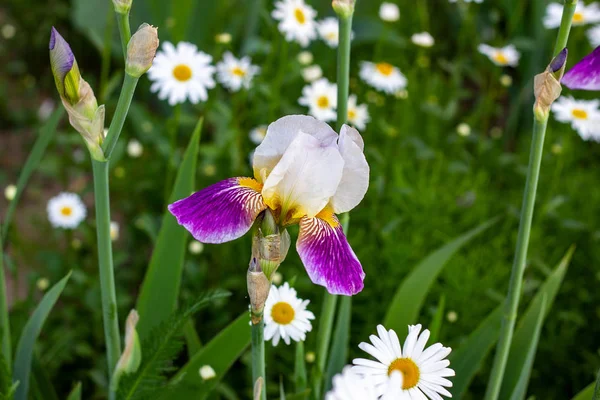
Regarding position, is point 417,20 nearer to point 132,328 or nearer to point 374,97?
point 374,97

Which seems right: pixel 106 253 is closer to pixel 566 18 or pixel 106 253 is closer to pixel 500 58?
pixel 566 18

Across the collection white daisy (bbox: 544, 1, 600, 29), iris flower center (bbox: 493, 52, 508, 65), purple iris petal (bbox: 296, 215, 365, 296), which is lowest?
purple iris petal (bbox: 296, 215, 365, 296)

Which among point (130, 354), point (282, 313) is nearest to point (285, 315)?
point (282, 313)

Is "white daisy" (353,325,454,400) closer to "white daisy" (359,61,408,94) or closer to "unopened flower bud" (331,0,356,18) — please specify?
"unopened flower bud" (331,0,356,18)

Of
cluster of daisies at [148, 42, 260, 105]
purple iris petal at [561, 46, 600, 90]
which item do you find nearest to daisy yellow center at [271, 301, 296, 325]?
purple iris petal at [561, 46, 600, 90]

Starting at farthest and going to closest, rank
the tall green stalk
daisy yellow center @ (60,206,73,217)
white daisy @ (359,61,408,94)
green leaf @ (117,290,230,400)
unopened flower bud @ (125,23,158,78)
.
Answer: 1. white daisy @ (359,61,408,94)
2. daisy yellow center @ (60,206,73,217)
3. green leaf @ (117,290,230,400)
4. the tall green stalk
5. unopened flower bud @ (125,23,158,78)

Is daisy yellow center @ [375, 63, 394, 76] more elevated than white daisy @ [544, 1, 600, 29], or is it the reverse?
white daisy @ [544, 1, 600, 29]

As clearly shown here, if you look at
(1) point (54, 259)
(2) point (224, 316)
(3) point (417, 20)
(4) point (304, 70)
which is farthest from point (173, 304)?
(3) point (417, 20)
